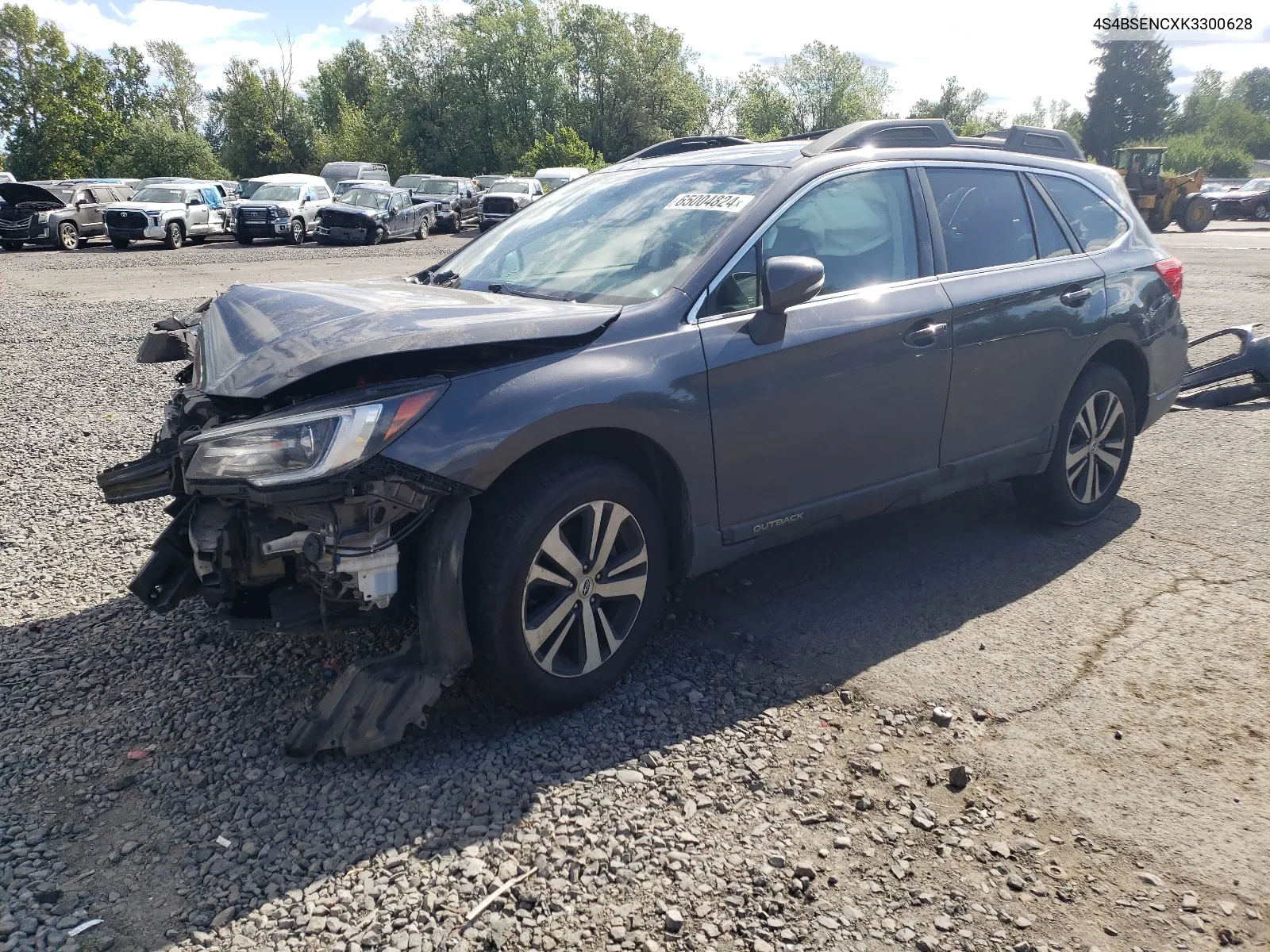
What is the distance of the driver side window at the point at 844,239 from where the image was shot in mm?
3652

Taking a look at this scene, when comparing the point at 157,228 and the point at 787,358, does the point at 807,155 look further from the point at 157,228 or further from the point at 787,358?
the point at 157,228

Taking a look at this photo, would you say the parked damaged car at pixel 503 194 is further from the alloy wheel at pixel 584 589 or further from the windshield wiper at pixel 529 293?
the alloy wheel at pixel 584 589

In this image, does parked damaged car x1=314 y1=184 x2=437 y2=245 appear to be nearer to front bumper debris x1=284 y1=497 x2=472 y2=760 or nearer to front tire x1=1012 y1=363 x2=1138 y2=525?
front tire x1=1012 y1=363 x2=1138 y2=525

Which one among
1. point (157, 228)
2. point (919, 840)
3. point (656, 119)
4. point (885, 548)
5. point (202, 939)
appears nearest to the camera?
point (202, 939)

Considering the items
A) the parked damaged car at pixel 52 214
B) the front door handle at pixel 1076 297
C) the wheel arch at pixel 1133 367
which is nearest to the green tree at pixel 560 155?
the parked damaged car at pixel 52 214

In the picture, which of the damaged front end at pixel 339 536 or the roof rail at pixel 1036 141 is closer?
the damaged front end at pixel 339 536

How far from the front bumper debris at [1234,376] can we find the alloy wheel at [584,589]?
616 cm

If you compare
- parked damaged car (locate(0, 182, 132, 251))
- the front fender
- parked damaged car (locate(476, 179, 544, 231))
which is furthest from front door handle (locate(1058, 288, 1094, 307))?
parked damaged car (locate(0, 182, 132, 251))

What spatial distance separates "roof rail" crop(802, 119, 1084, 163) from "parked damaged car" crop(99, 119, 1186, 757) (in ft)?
0.07

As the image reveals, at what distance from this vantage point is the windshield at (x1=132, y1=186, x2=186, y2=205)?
2684 cm

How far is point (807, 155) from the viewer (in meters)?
4.08

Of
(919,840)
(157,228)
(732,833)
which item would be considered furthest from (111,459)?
(157,228)

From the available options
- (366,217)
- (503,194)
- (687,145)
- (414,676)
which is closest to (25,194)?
(366,217)

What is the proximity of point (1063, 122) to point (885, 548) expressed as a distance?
350ft
